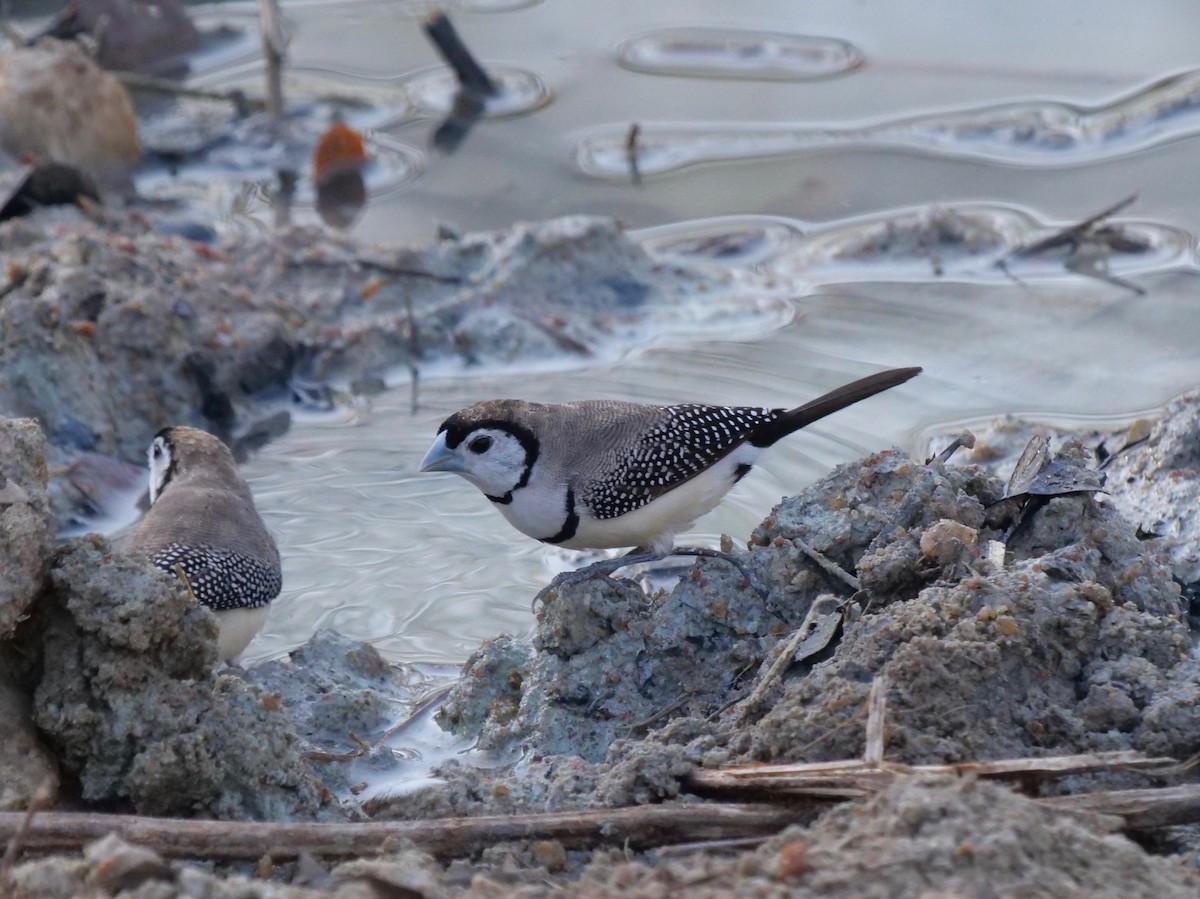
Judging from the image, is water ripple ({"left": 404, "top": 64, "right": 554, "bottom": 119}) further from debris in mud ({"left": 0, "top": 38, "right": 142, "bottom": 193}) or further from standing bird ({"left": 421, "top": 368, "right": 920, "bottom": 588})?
standing bird ({"left": 421, "top": 368, "right": 920, "bottom": 588})

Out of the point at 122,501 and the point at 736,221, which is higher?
the point at 736,221

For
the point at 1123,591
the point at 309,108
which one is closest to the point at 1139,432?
the point at 1123,591

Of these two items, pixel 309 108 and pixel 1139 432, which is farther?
pixel 309 108

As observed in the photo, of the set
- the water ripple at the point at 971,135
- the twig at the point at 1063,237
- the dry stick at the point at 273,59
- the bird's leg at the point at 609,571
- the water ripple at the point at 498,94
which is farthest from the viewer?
the water ripple at the point at 498,94

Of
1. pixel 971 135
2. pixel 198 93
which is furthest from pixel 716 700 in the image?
pixel 198 93

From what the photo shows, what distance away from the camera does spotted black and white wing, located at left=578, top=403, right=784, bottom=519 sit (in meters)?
4.88

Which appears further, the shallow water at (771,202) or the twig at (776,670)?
the shallow water at (771,202)

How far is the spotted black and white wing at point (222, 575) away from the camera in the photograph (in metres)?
4.98

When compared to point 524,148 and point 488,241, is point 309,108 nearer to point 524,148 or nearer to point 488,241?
point 524,148

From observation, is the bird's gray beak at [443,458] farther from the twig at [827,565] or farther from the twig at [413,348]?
the twig at [413,348]

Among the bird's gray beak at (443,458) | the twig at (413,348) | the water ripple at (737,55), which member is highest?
the water ripple at (737,55)

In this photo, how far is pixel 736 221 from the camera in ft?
28.5

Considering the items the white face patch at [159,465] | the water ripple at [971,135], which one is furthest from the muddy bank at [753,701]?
the water ripple at [971,135]

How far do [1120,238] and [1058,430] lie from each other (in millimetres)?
2115
